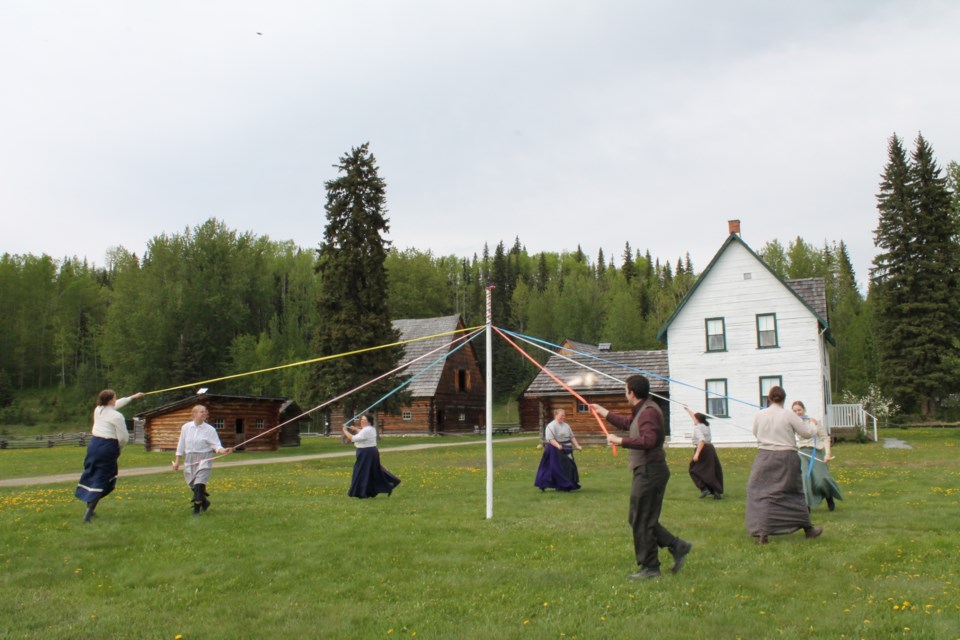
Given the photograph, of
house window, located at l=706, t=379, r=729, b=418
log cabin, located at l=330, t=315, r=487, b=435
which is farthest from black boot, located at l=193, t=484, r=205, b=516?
log cabin, located at l=330, t=315, r=487, b=435

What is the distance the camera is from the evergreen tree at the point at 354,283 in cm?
3806

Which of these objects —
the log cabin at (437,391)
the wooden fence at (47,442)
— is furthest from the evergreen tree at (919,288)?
the wooden fence at (47,442)

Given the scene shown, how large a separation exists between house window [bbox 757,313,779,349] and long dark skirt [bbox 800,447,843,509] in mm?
21912

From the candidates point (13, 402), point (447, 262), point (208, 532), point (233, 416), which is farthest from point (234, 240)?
point (208, 532)

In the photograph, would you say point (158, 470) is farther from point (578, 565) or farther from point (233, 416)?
point (578, 565)

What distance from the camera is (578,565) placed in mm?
8867

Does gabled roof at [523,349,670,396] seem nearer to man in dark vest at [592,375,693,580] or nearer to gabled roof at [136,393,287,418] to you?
gabled roof at [136,393,287,418]

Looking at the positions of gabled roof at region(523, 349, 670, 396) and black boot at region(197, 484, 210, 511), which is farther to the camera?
gabled roof at region(523, 349, 670, 396)

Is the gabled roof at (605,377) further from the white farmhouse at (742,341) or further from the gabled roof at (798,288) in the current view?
the gabled roof at (798,288)

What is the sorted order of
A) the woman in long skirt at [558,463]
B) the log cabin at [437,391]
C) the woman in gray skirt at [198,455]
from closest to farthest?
the woman in gray skirt at [198,455] < the woman in long skirt at [558,463] < the log cabin at [437,391]

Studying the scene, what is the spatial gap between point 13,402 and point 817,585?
3202 inches

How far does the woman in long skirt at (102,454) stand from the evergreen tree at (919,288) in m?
48.4

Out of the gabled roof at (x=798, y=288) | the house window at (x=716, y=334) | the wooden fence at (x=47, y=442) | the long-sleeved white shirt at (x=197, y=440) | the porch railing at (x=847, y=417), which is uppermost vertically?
the gabled roof at (x=798, y=288)

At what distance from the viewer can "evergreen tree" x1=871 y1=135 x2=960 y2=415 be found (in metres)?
47.4
